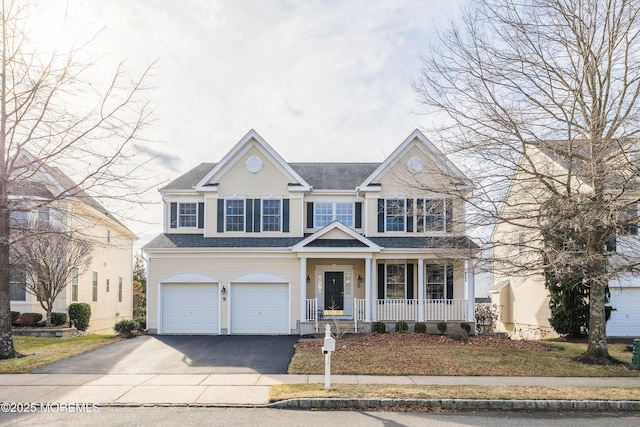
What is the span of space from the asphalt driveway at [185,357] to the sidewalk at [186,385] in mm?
809

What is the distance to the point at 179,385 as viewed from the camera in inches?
471

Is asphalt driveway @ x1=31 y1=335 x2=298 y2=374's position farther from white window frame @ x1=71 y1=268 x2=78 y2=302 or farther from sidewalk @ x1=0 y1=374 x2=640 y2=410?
white window frame @ x1=71 y1=268 x2=78 y2=302

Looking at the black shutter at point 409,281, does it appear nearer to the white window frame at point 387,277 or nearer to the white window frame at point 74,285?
the white window frame at point 387,277

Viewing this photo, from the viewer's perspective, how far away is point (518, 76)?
14938 millimetres

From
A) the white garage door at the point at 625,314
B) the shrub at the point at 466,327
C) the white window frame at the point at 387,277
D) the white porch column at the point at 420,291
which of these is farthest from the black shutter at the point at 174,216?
the white garage door at the point at 625,314

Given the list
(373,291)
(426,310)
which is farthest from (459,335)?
(373,291)

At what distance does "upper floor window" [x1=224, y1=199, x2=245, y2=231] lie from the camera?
78.9ft

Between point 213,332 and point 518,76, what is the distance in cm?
1544

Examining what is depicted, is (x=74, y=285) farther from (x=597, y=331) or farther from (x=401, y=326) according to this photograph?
(x=597, y=331)

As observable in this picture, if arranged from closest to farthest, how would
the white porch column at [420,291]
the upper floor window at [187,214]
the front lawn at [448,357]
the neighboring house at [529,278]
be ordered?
1. the front lawn at [448,357]
2. the neighboring house at [529,278]
3. the white porch column at [420,291]
4. the upper floor window at [187,214]

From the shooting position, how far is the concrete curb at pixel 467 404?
33.3ft

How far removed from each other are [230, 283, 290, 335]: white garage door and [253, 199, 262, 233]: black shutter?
2549 mm

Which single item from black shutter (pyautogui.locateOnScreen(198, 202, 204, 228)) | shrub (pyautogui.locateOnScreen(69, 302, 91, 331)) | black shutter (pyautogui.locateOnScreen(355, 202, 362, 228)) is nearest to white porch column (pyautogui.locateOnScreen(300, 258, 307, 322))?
black shutter (pyautogui.locateOnScreen(355, 202, 362, 228))

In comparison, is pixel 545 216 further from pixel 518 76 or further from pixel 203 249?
pixel 203 249
